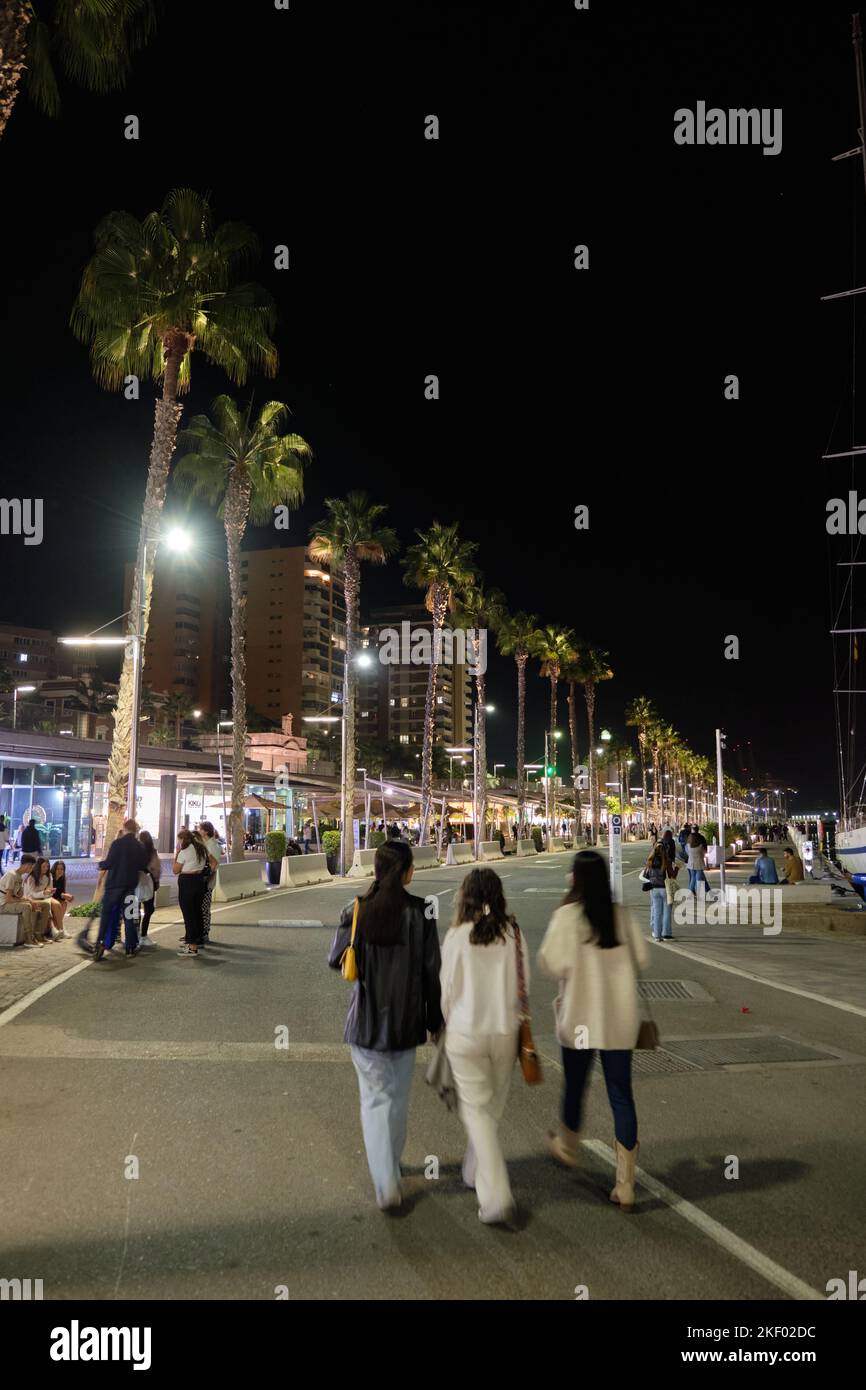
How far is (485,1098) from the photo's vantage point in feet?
14.5

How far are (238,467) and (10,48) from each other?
1632cm

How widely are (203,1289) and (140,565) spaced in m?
17.9

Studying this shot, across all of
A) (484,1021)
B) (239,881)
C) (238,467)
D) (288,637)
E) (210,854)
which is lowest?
(239,881)

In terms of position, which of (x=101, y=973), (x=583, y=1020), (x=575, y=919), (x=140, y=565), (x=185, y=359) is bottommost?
(x=101, y=973)

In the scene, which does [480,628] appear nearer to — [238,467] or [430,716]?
[430,716]

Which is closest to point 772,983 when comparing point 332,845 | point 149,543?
point 149,543

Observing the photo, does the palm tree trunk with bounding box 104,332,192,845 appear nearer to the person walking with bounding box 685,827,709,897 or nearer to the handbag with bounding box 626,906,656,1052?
the person walking with bounding box 685,827,709,897

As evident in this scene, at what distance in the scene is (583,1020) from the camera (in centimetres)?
489

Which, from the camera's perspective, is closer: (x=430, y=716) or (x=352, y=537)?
(x=352, y=537)

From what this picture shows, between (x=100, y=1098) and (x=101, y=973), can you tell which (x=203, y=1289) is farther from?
(x=101, y=973)

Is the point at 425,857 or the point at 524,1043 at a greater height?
the point at 524,1043

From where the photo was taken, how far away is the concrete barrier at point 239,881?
22984mm
